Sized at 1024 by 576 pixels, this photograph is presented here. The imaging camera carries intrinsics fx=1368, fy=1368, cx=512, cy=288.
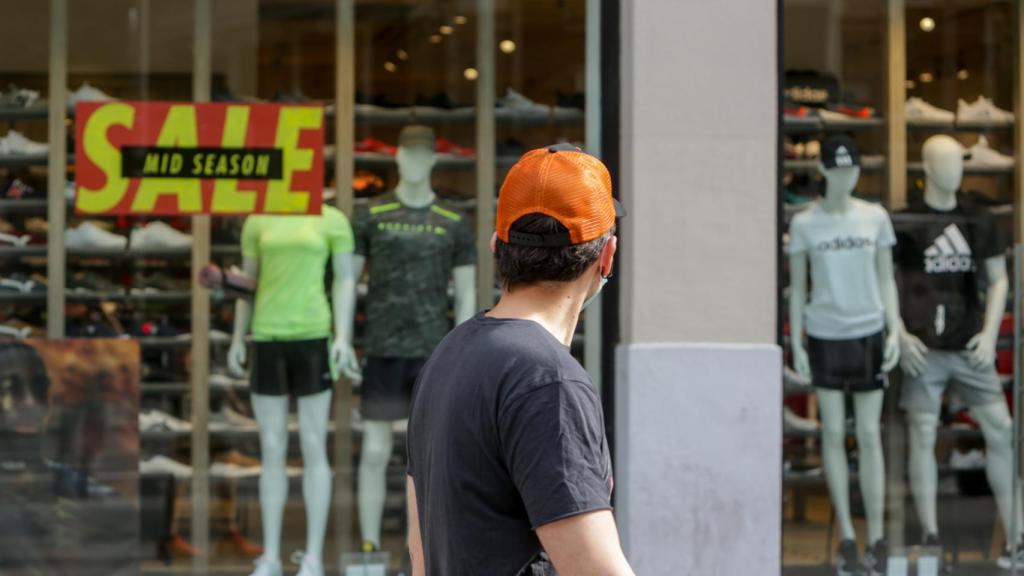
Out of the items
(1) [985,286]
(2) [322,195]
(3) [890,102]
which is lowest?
(1) [985,286]

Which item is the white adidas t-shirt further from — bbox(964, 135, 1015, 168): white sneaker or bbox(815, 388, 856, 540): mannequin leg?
bbox(964, 135, 1015, 168): white sneaker

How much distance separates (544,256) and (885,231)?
4894 mm

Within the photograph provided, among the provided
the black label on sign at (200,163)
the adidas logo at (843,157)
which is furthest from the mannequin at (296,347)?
the adidas logo at (843,157)

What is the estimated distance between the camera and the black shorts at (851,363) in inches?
266

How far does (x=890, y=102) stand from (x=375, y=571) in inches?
133

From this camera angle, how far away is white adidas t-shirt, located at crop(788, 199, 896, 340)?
6.73 meters

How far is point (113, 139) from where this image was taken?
633 cm

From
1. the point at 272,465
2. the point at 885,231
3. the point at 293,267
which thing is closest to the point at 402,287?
the point at 293,267

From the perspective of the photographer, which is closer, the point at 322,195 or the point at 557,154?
the point at 557,154

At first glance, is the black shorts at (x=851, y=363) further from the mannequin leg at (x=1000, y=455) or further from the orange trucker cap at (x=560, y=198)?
the orange trucker cap at (x=560, y=198)

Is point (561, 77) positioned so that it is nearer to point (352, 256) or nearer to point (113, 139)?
point (352, 256)

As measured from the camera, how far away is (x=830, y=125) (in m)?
6.69

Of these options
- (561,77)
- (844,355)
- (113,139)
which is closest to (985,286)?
(844,355)

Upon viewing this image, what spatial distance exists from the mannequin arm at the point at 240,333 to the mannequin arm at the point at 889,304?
3052mm
